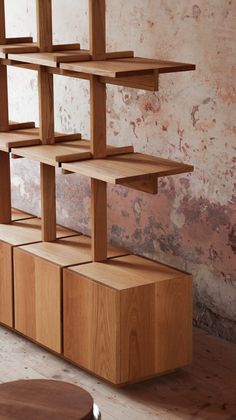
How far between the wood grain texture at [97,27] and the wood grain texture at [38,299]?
3.36 ft

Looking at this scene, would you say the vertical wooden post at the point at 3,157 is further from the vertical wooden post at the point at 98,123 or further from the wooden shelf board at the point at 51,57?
the vertical wooden post at the point at 98,123

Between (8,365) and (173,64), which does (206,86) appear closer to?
(173,64)

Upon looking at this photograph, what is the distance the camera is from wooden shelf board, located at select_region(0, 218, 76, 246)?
16.2 ft

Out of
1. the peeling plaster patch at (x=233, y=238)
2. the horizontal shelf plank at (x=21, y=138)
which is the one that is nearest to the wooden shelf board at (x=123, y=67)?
the horizontal shelf plank at (x=21, y=138)

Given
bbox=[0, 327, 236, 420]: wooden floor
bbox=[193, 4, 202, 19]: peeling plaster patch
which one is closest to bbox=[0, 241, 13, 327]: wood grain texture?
bbox=[0, 327, 236, 420]: wooden floor

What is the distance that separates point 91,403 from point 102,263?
4.65 ft

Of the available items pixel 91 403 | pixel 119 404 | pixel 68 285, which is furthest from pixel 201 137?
pixel 91 403

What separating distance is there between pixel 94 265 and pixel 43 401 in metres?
1.39

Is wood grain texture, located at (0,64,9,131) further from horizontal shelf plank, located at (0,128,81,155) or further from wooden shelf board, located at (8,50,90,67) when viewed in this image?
wooden shelf board, located at (8,50,90,67)

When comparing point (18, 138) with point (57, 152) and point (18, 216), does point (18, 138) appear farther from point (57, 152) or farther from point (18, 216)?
point (18, 216)

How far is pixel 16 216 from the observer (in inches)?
212

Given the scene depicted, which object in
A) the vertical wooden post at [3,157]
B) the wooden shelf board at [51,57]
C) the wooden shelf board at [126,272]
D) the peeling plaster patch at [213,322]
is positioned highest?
the wooden shelf board at [51,57]

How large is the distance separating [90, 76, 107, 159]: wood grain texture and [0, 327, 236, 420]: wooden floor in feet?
3.40

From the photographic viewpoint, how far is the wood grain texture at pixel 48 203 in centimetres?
488
